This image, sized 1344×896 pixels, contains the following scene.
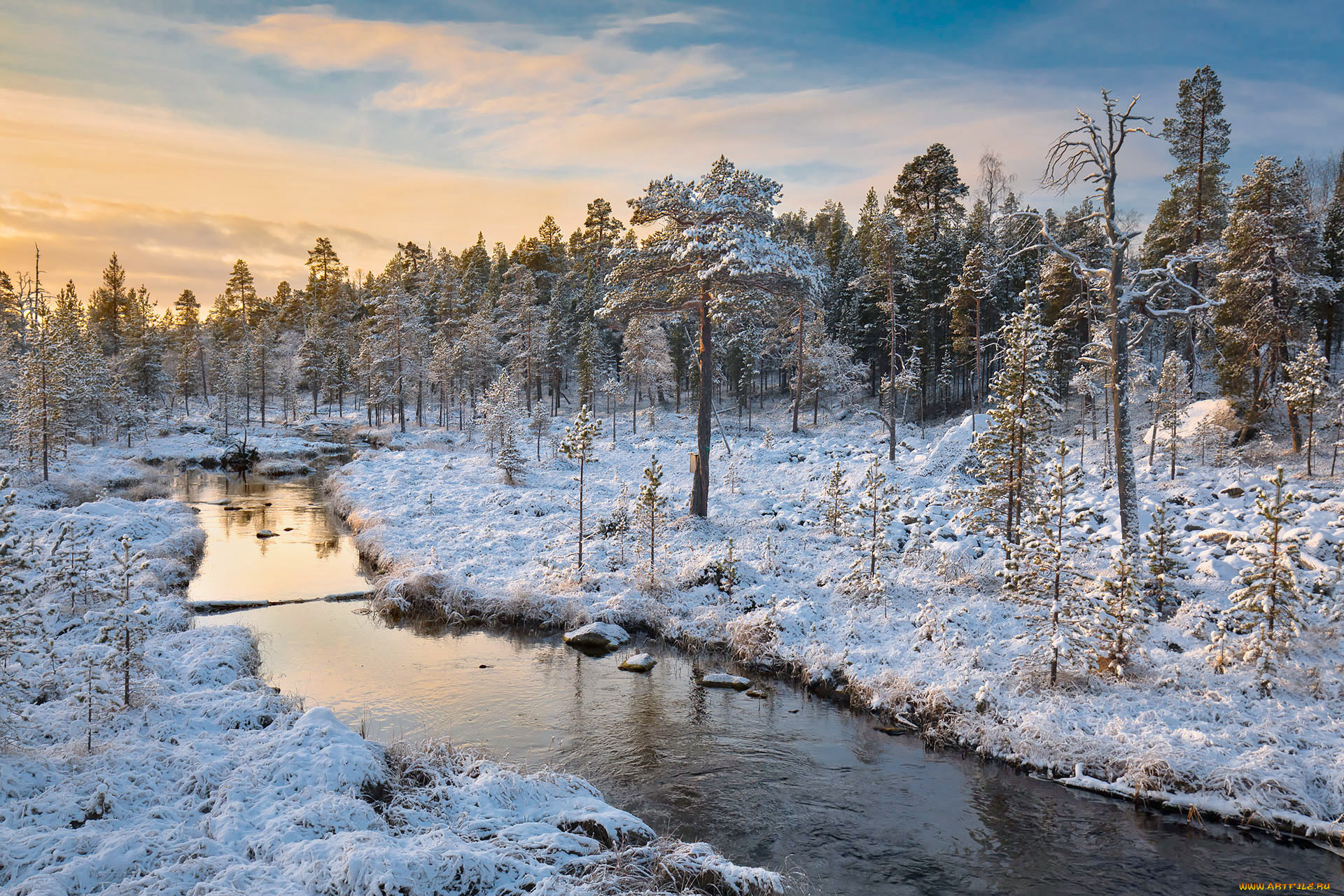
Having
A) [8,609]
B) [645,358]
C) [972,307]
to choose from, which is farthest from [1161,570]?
[645,358]

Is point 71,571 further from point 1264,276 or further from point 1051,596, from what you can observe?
point 1264,276

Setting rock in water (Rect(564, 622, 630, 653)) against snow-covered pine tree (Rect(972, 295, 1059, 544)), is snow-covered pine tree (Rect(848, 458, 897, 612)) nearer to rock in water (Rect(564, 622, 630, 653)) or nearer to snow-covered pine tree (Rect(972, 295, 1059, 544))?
snow-covered pine tree (Rect(972, 295, 1059, 544))

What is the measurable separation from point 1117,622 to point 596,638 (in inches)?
470

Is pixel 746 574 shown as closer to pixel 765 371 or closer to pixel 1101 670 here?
pixel 1101 670

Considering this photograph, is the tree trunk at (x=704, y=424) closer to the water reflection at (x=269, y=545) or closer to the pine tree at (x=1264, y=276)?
the water reflection at (x=269, y=545)

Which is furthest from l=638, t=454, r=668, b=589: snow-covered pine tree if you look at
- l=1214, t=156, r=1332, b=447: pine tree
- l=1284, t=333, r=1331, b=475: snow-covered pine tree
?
l=1214, t=156, r=1332, b=447: pine tree

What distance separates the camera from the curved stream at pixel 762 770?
30.5 feet


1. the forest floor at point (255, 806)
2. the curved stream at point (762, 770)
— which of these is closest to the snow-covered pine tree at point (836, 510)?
the curved stream at point (762, 770)

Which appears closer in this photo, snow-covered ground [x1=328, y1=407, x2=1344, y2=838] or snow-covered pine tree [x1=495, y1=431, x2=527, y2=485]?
snow-covered ground [x1=328, y1=407, x2=1344, y2=838]

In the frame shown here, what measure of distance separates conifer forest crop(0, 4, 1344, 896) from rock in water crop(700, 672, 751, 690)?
0.58 feet

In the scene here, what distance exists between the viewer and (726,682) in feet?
51.8

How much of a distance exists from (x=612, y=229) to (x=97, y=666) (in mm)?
Answer: 76068

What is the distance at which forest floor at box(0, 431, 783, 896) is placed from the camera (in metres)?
6.98

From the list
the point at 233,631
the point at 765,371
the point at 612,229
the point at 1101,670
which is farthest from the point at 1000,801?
the point at 612,229
